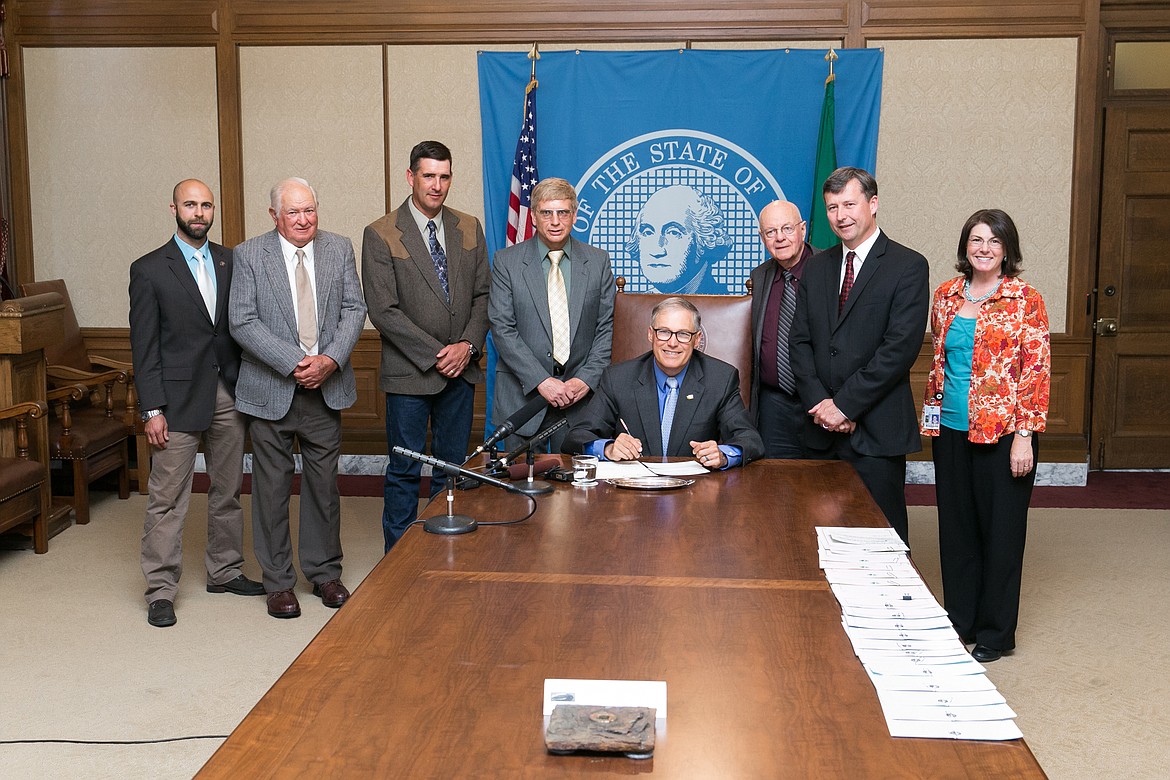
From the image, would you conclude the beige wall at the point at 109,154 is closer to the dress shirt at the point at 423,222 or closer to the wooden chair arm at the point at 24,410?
the wooden chair arm at the point at 24,410

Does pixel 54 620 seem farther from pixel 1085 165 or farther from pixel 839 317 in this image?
pixel 1085 165

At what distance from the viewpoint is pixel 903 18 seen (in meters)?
6.20

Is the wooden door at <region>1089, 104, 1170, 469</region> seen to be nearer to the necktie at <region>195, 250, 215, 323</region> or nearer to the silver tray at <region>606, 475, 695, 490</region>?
the silver tray at <region>606, 475, 695, 490</region>

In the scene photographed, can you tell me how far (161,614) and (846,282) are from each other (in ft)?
8.99

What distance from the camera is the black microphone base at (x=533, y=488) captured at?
9.50 feet

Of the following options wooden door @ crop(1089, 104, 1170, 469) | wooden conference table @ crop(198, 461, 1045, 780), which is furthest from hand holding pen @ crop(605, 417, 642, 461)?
wooden door @ crop(1089, 104, 1170, 469)

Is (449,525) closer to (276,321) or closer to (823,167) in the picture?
(276,321)

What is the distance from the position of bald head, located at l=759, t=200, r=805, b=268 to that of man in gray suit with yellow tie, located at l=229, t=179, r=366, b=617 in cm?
158

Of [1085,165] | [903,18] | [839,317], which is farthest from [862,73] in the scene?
[839,317]

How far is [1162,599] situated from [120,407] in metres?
5.41

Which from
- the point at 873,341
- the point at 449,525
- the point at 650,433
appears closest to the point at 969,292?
the point at 873,341

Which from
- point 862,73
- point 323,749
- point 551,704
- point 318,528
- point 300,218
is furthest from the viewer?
point 862,73

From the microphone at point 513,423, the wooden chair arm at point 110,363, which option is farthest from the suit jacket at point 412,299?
the wooden chair arm at point 110,363

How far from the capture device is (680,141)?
20.3 feet
